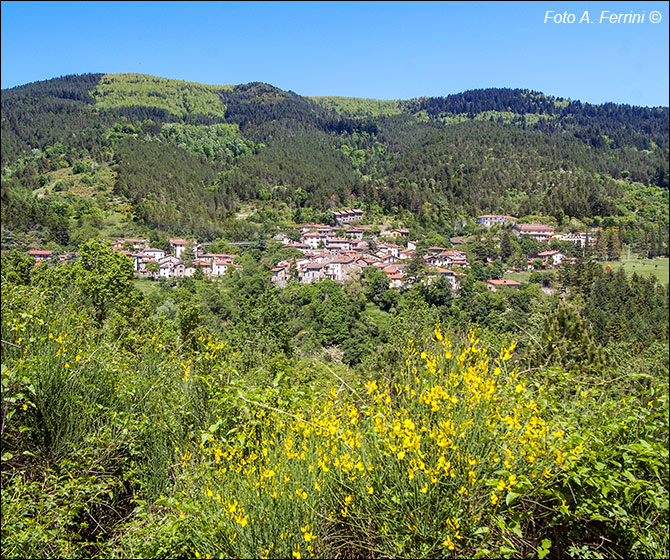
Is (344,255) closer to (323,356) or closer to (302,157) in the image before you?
(323,356)

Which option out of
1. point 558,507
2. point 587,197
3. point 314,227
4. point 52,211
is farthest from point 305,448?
point 587,197

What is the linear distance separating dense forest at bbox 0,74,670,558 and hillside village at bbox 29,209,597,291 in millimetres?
1063

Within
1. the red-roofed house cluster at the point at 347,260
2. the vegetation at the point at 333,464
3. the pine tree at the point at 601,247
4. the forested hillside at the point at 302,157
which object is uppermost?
the forested hillside at the point at 302,157

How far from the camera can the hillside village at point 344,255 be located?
103 feet

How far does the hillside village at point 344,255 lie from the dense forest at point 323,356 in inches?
41.9

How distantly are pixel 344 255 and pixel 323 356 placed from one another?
22192 mm

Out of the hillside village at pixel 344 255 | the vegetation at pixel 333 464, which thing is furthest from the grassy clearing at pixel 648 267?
the vegetation at pixel 333 464

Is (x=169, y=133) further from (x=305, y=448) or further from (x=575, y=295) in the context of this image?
(x=305, y=448)

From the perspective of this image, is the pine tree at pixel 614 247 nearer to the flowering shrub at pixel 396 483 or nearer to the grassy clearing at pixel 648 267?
the grassy clearing at pixel 648 267

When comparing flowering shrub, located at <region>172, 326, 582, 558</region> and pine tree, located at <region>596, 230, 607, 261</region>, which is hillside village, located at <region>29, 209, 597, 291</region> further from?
flowering shrub, located at <region>172, 326, 582, 558</region>

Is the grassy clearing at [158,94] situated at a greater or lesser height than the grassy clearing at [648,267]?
greater

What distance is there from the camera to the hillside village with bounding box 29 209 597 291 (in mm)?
31453

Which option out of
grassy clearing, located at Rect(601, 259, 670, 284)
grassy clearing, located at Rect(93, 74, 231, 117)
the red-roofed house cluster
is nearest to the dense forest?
grassy clearing, located at Rect(601, 259, 670, 284)

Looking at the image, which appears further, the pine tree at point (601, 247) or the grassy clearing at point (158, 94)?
the grassy clearing at point (158, 94)
